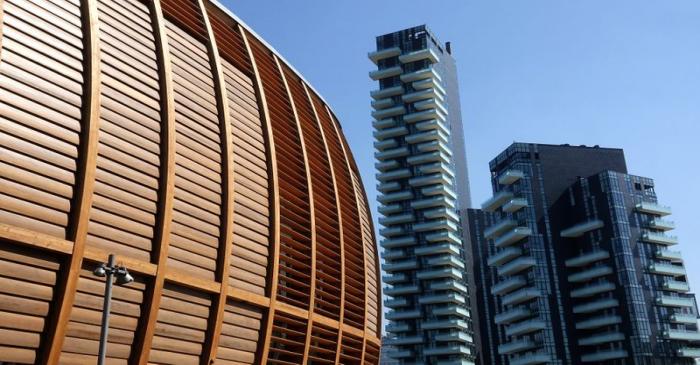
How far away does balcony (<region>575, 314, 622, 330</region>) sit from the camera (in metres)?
85.9

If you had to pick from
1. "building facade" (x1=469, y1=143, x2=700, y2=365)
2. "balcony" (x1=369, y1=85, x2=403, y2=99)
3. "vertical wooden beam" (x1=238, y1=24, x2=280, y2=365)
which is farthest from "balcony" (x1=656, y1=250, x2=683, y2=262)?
"vertical wooden beam" (x1=238, y1=24, x2=280, y2=365)

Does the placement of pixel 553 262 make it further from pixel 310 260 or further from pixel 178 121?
pixel 178 121

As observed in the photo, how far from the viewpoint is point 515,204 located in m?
98.2

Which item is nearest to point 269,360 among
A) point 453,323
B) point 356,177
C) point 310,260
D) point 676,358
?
point 310,260

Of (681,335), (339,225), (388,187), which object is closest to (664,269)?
(681,335)

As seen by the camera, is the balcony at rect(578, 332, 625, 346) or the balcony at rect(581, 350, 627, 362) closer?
the balcony at rect(581, 350, 627, 362)

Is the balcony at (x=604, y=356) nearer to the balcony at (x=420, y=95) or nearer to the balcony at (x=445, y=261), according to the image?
the balcony at (x=445, y=261)

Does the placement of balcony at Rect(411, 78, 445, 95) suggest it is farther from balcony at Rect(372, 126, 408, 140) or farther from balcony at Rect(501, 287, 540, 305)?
balcony at Rect(501, 287, 540, 305)

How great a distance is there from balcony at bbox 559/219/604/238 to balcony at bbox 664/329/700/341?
1666cm

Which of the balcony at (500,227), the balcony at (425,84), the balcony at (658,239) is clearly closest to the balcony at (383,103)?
the balcony at (425,84)

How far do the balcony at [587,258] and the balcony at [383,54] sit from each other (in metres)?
55.0

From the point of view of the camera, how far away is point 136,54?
19.4m

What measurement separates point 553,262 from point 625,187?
15216 millimetres

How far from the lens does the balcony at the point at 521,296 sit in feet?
305
